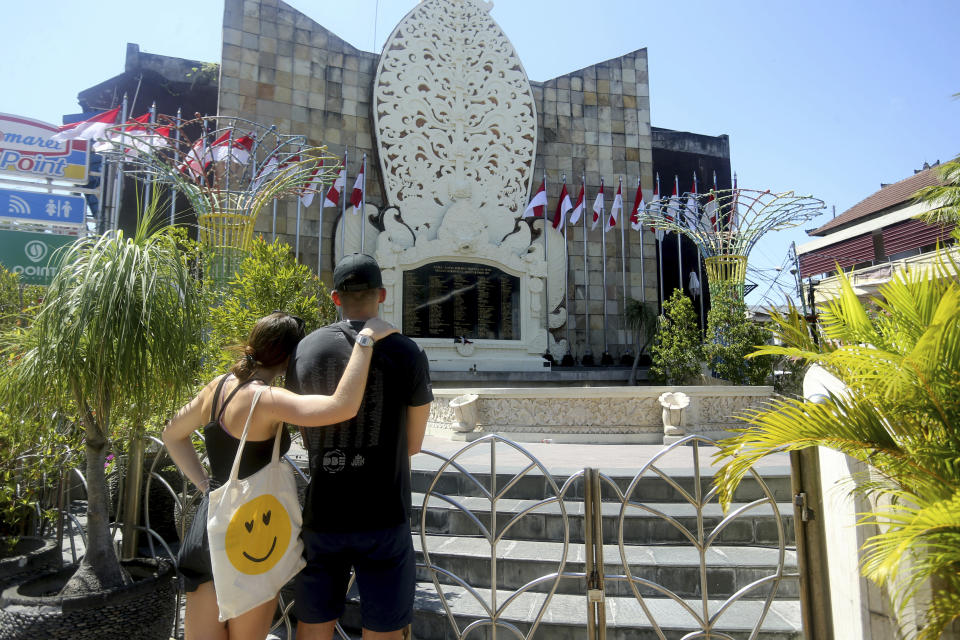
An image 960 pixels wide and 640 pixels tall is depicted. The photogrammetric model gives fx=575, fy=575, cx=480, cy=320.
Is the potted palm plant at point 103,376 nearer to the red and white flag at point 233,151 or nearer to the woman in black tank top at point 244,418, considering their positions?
the woman in black tank top at point 244,418

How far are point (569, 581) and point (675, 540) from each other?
88 cm

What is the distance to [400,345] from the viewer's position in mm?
2012

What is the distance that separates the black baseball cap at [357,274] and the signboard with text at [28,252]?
1079cm

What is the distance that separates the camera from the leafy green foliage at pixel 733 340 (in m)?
9.73

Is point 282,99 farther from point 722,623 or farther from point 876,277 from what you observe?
point 876,277

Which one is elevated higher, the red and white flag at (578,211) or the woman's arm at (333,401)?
the red and white flag at (578,211)

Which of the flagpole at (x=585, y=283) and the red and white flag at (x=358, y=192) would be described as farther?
the flagpole at (x=585, y=283)

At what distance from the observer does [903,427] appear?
6.46 ft

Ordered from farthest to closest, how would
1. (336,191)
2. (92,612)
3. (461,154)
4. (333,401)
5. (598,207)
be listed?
(598,207), (461,154), (336,191), (92,612), (333,401)

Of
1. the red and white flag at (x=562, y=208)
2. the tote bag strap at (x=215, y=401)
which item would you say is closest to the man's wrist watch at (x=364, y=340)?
the tote bag strap at (x=215, y=401)

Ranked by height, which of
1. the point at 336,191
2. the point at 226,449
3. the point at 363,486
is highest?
the point at 336,191

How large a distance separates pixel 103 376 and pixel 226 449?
1035 mm

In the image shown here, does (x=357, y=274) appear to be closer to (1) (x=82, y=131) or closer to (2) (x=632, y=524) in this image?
(2) (x=632, y=524)

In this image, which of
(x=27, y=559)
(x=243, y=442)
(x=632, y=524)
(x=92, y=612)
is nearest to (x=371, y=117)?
(x=27, y=559)
